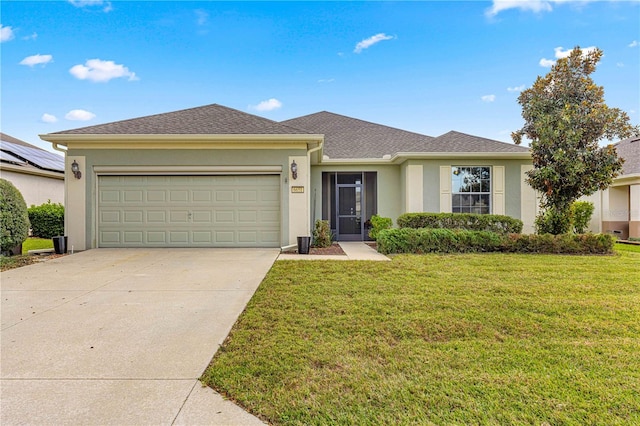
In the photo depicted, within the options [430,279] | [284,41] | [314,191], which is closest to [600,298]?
[430,279]

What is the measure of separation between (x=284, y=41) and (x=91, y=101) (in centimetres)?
910

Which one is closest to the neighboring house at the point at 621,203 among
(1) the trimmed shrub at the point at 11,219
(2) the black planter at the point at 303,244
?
(2) the black planter at the point at 303,244

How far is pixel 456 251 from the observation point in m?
9.09

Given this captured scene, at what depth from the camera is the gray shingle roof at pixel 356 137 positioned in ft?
42.7

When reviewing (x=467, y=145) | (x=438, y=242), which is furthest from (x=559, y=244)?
(x=467, y=145)

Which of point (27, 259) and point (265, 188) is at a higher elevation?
point (265, 188)

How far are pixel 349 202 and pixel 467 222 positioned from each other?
4443 mm

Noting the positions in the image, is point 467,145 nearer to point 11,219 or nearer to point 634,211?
point 634,211

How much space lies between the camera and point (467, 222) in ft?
33.4

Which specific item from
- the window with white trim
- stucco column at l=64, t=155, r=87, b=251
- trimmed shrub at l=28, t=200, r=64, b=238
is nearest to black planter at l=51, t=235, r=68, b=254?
stucco column at l=64, t=155, r=87, b=251

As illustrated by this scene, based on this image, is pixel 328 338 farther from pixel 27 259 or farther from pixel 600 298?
pixel 27 259

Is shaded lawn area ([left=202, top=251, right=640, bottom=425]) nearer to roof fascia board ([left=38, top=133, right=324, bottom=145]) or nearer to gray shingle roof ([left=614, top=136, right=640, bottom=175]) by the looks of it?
roof fascia board ([left=38, top=133, right=324, bottom=145])

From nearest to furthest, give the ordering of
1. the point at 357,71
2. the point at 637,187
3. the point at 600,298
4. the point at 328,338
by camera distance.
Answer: the point at 328,338
the point at 600,298
the point at 637,187
the point at 357,71

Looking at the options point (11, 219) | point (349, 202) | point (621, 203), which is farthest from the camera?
point (621, 203)
